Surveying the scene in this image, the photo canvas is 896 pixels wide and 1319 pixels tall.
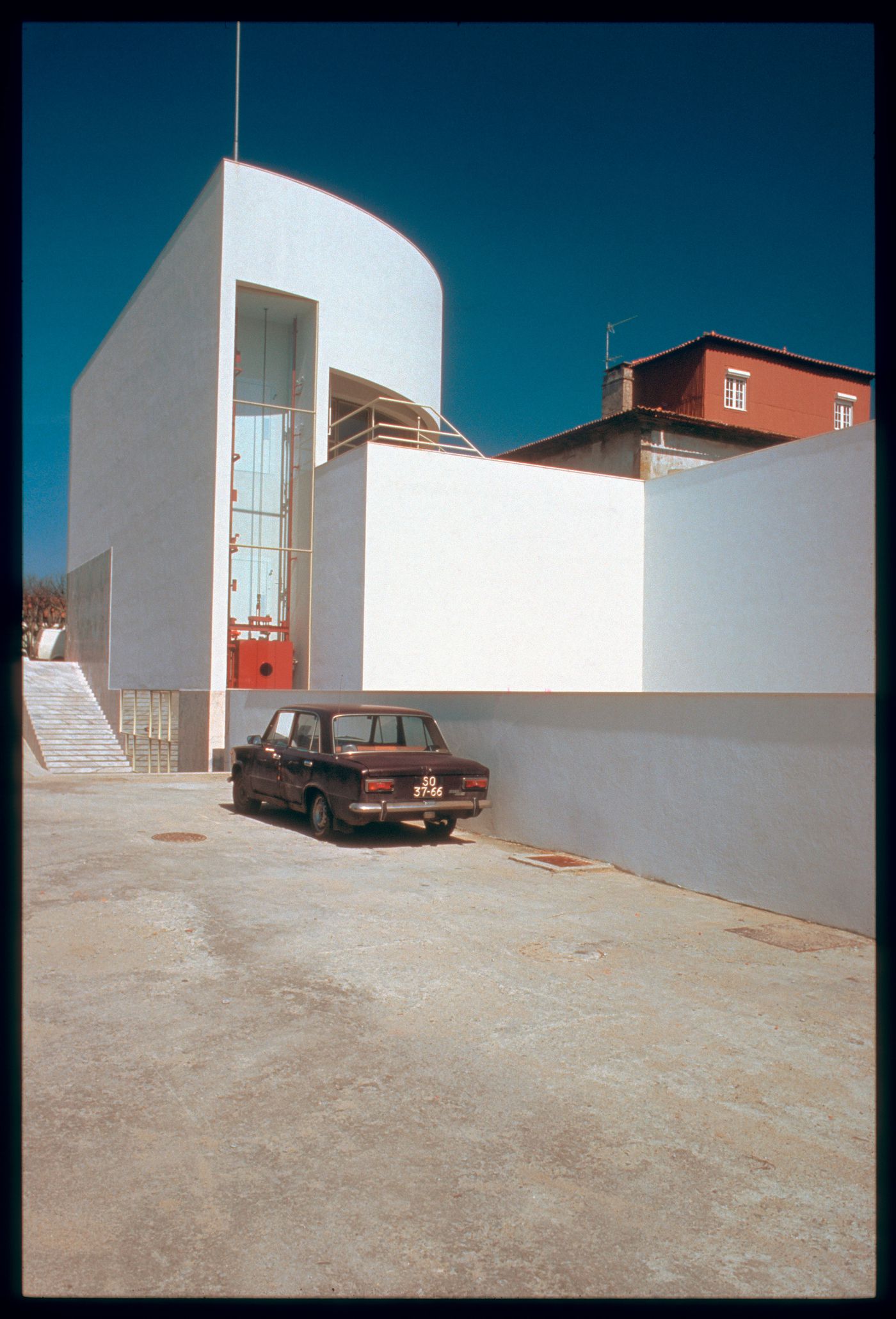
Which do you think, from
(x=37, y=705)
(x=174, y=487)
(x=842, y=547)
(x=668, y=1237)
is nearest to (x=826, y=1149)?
(x=668, y=1237)

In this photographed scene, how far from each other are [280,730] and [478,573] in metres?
10.1

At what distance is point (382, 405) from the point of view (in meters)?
29.1

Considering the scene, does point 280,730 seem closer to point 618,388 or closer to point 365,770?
point 365,770

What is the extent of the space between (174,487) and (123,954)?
23040 mm

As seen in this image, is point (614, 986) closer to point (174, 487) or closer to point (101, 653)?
point (174, 487)

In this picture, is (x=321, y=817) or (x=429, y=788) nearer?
(x=429, y=788)

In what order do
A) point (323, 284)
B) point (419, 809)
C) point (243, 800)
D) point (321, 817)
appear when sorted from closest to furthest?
point (419, 809) < point (321, 817) < point (243, 800) < point (323, 284)

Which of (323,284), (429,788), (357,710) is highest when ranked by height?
(323,284)

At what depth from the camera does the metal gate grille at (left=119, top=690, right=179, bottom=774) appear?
2617 centimetres

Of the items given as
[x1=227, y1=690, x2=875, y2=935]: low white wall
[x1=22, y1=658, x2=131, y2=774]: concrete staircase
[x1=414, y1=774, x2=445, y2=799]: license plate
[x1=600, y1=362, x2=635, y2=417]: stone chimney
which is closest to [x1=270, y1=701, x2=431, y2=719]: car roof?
[x1=227, y1=690, x2=875, y2=935]: low white wall

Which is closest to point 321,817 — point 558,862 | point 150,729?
point 558,862

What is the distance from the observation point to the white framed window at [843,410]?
38281 millimetres

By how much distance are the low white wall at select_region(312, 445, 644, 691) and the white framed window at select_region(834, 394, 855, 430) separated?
18.0 metres

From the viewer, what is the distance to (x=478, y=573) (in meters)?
22.2
